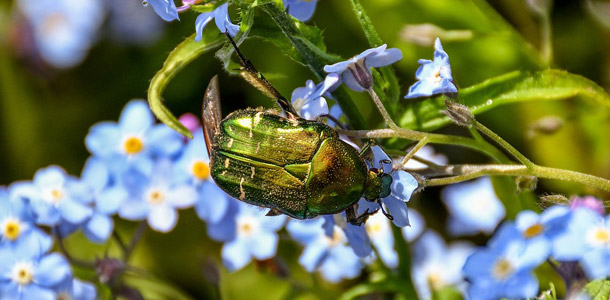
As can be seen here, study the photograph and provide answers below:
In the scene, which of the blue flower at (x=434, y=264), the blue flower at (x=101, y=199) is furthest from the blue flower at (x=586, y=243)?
the blue flower at (x=101, y=199)

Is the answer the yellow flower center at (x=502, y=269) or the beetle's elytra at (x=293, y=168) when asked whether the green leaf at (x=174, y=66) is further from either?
the yellow flower center at (x=502, y=269)

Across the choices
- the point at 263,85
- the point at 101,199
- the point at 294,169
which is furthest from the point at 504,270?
the point at 101,199

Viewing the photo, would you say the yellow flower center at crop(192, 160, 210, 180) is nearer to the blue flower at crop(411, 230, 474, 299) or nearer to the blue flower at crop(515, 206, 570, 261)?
the blue flower at crop(411, 230, 474, 299)

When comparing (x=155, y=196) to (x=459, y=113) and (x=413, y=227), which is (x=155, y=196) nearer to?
(x=413, y=227)

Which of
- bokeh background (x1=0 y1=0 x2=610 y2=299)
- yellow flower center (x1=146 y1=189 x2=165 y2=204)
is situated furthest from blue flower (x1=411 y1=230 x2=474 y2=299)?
yellow flower center (x1=146 y1=189 x2=165 y2=204)

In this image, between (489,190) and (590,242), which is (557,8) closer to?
(489,190)

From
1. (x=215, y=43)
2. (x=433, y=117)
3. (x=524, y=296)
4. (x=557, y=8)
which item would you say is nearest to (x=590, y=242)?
(x=524, y=296)
